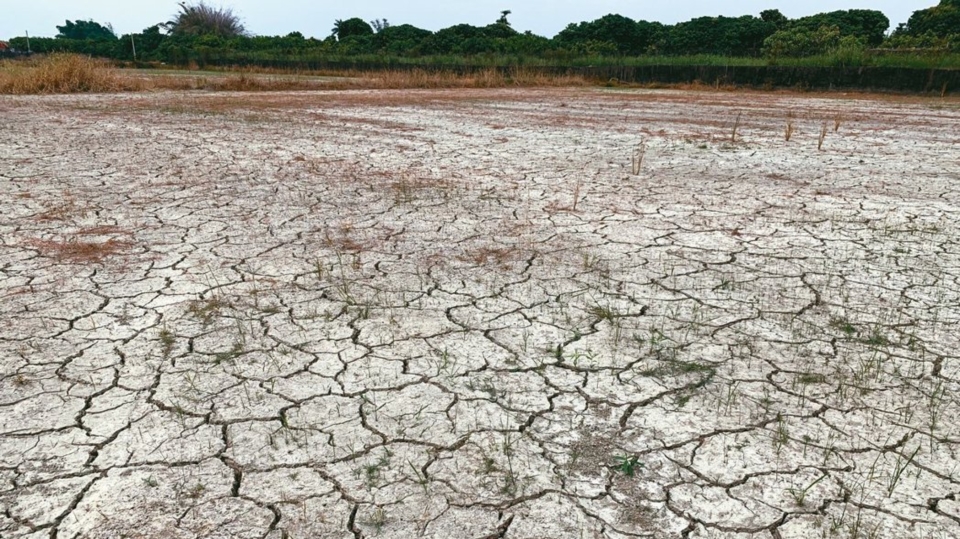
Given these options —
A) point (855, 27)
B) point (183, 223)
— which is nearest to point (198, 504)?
point (183, 223)

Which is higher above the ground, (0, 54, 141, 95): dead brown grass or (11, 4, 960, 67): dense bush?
(11, 4, 960, 67): dense bush

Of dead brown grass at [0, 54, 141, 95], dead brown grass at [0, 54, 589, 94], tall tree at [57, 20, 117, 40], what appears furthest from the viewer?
tall tree at [57, 20, 117, 40]

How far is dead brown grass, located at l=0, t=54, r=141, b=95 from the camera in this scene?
12.8 metres

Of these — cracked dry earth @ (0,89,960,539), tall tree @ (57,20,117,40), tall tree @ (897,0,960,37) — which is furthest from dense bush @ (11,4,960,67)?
tall tree @ (57,20,117,40)

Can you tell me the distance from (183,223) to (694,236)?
106 inches

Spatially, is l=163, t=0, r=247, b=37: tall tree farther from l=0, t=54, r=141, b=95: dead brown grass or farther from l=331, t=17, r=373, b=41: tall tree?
l=0, t=54, r=141, b=95: dead brown grass

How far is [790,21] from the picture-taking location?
3031cm

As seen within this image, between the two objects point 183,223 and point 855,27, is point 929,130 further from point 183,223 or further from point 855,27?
point 855,27

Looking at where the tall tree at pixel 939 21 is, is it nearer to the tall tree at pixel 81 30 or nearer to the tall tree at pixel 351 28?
the tall tree at pixel 351 28

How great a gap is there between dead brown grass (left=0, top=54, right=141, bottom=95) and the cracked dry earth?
9.15 meters

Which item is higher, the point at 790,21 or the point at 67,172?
the point at 790,21

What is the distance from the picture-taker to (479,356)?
2348mm

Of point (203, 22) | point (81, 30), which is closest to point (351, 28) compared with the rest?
point (203, 22)

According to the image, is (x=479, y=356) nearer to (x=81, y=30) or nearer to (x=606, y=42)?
(x=606, y=42)
